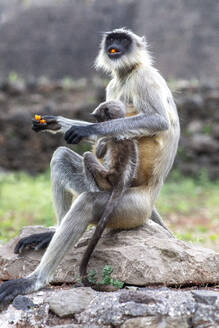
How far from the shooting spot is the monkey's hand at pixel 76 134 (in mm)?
3689

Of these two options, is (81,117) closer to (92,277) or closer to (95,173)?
(95,173)

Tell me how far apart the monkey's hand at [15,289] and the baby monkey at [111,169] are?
37 cm

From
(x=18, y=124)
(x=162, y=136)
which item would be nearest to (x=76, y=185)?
(x=162, y=136)

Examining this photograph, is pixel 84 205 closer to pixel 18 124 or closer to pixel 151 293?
pixel 151 293

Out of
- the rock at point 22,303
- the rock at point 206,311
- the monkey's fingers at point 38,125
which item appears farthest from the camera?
the monkey's fingers at point 38,125

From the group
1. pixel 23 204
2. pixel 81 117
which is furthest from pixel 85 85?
pixel 23 204

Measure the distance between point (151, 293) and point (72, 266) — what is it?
31.8 inches

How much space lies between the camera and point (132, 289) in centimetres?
356

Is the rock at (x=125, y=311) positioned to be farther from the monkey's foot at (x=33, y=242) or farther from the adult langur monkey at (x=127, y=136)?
the monkey's foot at (x=33, y=242)

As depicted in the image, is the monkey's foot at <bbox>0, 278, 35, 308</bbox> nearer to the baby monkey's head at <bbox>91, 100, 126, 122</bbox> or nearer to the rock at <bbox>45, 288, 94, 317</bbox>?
the rock at <bbox>45, 288, 94, 317</bbox>

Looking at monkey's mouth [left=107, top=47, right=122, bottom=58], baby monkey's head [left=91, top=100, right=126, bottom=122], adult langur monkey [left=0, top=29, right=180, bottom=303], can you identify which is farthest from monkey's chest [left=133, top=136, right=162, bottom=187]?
monkey's mouth [left=107, top=47, right=122, bottom=58]

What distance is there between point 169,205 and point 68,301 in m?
6.04

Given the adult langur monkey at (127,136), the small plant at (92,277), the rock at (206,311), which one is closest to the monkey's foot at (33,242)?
the adult langur monkey at (127,136)

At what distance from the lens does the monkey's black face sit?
4230 millimetres
